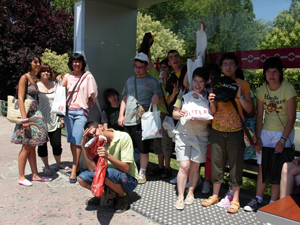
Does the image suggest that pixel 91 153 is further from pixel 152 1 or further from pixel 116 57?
pixel 152 1

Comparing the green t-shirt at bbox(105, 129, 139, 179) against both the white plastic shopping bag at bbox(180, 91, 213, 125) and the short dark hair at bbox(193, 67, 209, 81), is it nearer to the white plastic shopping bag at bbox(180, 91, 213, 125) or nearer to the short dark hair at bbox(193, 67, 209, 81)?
the white plastic shopping bag at bbox(180, 91, 213, 125)

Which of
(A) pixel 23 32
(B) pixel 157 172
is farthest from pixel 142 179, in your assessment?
(A) pixel 23 32

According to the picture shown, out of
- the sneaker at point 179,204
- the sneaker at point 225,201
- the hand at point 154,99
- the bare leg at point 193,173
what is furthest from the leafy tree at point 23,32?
the sneaker at point 225,201

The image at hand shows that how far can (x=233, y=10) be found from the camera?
482 centimetres

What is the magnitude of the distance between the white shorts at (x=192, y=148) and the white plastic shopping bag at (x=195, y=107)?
0.25 meters

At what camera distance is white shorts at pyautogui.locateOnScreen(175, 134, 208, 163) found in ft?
11.3

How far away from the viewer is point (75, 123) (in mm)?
4281

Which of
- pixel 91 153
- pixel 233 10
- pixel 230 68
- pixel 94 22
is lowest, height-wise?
pixel 91 153

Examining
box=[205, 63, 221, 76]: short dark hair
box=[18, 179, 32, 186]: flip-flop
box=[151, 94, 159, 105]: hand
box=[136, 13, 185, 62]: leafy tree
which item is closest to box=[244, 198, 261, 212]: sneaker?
box=[205, 63, 221, 76]: short dark hair

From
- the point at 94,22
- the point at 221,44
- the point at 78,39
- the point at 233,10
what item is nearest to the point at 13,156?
the point at 78,39

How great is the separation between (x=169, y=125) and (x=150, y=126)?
0.89ft

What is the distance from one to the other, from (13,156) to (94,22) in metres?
3.30

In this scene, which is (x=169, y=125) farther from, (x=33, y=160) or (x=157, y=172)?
(x=33, y=160)

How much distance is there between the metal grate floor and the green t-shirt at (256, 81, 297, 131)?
1073 mm
